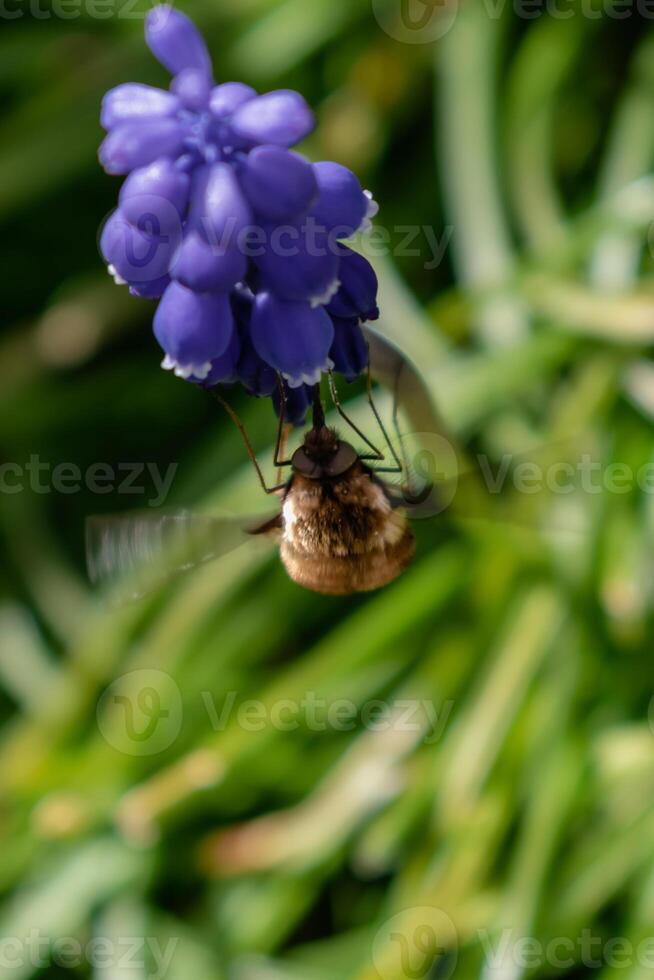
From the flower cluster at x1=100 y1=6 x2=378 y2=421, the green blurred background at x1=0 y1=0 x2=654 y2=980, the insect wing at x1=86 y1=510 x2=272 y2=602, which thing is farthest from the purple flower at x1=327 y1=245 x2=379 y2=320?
the green blurred background at x1=0 y1=0 x2=654 y2=980

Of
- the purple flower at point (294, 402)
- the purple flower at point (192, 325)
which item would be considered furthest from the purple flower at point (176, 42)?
the purple flower at point (294, 402)

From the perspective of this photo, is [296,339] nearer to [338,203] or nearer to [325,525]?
[338,203]

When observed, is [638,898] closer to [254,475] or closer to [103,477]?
[254,475]

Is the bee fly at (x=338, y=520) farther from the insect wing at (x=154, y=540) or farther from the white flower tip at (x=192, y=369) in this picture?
the white flower tip at (x=192, y=369)

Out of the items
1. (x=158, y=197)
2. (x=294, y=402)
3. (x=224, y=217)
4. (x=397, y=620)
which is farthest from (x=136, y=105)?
(x=397, y=620)

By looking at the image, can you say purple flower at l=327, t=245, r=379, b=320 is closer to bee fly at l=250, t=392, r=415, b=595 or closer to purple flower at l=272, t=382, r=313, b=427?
purple flower at l=272, t=382, r=313, b=427

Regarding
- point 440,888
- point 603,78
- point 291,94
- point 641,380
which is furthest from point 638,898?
point 603,78
